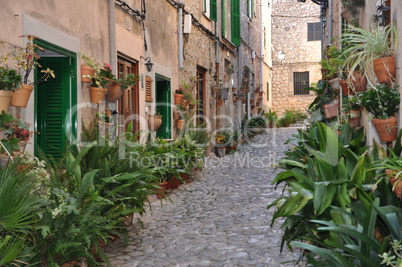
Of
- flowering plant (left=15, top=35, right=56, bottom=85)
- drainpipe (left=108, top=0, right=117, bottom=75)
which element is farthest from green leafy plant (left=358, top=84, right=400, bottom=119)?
drainpipe (left=108, top=0, right=117, bottom=75)

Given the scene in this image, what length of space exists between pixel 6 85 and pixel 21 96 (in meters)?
0.24

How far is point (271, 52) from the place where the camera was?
25828 mm

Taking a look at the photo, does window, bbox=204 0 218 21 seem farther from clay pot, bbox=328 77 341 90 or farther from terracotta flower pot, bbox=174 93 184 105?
clay pot, bbox=328 77 341 90

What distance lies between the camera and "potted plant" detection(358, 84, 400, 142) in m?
3.82

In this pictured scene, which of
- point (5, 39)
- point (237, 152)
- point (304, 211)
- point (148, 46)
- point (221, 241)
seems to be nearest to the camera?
point (304, 211)

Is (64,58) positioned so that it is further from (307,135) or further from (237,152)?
(237,152)

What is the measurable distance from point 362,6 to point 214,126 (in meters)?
7.94

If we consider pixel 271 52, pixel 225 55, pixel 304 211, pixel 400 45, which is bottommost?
pixel 304 211

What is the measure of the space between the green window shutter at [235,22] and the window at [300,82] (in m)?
10.8

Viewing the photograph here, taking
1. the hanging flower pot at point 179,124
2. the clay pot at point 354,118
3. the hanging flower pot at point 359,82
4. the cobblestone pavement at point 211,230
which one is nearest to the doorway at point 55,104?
the cobblestone pavement at point 211,230

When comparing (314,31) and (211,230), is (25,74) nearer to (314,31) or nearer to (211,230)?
(211,230)

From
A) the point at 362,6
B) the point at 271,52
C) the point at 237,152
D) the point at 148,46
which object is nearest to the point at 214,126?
the point at 237,152

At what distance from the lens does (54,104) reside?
17.6ft

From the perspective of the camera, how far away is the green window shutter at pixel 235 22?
1500cm
